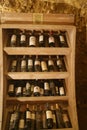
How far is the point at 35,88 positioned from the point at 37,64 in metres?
0.24

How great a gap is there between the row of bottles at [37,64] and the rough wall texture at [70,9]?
40 cm

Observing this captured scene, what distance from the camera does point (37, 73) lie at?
178cm

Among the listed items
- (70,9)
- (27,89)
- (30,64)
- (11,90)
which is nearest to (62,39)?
(30,64)

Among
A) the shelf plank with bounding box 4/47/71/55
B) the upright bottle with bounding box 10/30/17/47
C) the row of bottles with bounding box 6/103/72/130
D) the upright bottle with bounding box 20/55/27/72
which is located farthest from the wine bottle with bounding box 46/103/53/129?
the upright bottle with bounding box 10/30/17/47

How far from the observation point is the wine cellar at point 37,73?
1.74 meters

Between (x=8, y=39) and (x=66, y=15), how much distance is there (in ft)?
2.14

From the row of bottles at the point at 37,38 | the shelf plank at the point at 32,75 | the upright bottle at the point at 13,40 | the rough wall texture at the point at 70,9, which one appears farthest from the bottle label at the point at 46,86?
the rough wall texture at the point at 70,9

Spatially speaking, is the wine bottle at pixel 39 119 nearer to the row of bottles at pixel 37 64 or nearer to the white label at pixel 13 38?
the row of bottles at pixel 37 64

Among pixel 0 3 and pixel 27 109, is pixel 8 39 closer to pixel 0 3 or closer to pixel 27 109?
pixel 0 3

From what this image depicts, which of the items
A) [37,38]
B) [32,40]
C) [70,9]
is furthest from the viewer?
Answer: [70,9]

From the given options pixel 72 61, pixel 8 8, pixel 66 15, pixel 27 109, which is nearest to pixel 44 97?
pixel 27 109

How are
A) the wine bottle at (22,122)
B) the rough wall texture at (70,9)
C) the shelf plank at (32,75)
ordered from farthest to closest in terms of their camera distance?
the rough wall texture at (70,9) → the shelf plank at (32,75) → the wine bottle at (22,122)

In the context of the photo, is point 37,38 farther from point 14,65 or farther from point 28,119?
point 28,119

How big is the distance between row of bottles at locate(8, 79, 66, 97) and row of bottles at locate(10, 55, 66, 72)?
0.17 meters
